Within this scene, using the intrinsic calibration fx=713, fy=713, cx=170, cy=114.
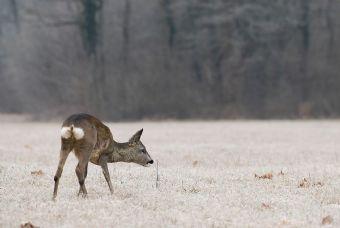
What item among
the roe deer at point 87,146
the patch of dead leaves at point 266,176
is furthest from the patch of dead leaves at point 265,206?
the patch of dead leaves at point 266,176

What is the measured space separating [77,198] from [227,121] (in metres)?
26.5

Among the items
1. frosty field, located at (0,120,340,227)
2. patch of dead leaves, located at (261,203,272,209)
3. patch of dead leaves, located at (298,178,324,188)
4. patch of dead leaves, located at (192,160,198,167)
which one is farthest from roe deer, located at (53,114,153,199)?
patch of dead leaves, located at (192,160,198,167)

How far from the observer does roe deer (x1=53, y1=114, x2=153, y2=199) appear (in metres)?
9.47

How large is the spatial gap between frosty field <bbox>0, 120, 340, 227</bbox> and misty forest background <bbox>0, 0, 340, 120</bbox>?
17.3m

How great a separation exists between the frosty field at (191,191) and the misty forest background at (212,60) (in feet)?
56.8

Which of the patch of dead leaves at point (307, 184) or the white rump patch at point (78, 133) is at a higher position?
the white rump patch at point (78, 133)

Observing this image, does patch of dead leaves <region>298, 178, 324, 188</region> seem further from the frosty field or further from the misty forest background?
the misty forest background

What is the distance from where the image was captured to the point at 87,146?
31.4ft

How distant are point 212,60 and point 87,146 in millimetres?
28332

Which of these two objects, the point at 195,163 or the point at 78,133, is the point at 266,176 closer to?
the point at 195,163

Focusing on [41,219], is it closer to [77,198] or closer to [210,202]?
[77,198]

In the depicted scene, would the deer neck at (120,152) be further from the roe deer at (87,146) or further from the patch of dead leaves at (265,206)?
the patch of dead leaves at (265,206)

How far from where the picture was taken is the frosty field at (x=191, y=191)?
862cm

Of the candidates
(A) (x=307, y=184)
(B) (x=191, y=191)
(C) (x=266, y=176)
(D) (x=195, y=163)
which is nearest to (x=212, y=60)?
(D) (x=195, y=163)
